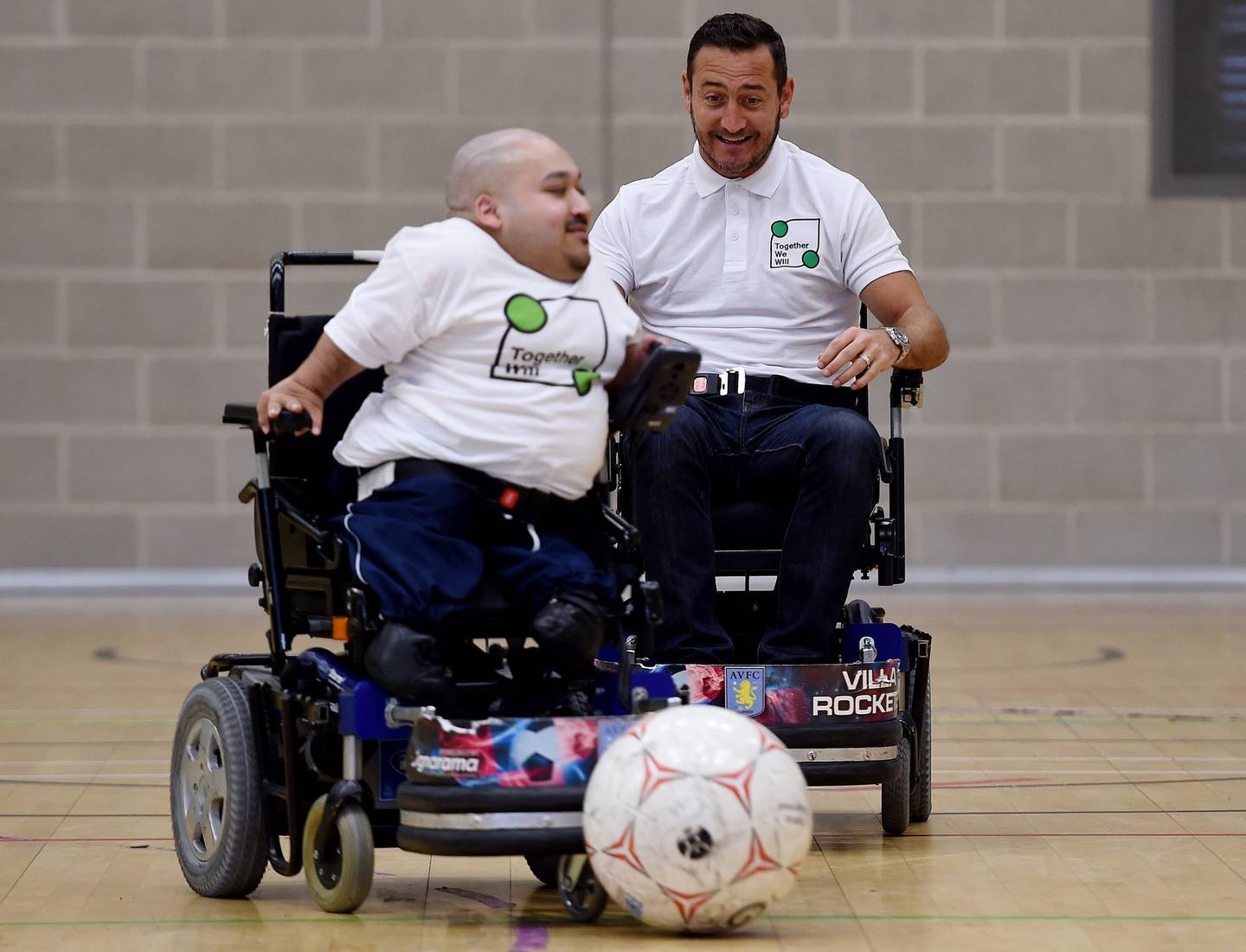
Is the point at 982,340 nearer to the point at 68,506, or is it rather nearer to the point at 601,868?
the point at 68,506

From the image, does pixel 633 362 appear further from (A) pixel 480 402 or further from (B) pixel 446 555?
(B) pixel 446 555

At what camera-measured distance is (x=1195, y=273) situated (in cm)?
789

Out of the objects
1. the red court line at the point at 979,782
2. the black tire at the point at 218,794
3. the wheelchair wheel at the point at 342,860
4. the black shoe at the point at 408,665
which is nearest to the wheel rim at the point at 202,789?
the black tire at the point at 218,794

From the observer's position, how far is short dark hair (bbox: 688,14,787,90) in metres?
3.68

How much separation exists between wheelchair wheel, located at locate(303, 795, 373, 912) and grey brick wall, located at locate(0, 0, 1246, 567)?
5.19 metres

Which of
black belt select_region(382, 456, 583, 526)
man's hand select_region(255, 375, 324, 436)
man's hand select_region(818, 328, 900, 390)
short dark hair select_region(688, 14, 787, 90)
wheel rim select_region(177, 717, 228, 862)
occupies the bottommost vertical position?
wheel rim select_region(177, 717, 228, 862)

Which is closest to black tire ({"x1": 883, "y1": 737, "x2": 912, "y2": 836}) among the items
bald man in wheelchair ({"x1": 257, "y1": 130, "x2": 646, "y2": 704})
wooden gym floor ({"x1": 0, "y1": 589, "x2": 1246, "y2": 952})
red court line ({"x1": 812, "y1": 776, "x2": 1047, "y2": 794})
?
wooden gym floor ({"x1": 0, "y1": 589, "x2": 1246, "y2": 952})

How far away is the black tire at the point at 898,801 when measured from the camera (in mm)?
3412

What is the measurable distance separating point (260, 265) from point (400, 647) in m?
5.46

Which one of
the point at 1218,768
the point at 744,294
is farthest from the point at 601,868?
the point at 1218,768

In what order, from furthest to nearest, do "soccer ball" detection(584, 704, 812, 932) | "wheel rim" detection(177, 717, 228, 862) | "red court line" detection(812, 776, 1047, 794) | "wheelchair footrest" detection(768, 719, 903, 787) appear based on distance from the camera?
"red court line" detection(812, 776, 1047, 794) → "wheelchair footrest" detection(768, 719, 903, 787) → "wheel rim" detection(177, 717, 228, 862) → "soccer ball" detection(584, 704, 812, 932)

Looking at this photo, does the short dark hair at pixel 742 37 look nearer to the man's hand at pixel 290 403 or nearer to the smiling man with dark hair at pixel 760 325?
the smiling man with dark hair at pixel 760 325

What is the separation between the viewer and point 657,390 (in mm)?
2803

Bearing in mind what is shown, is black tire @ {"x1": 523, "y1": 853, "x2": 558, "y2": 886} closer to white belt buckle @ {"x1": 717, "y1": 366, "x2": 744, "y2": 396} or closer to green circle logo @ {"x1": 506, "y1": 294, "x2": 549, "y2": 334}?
green circle logo @ {"x1": 506, "y1": 294, "x2": 549, "y2": 334}
